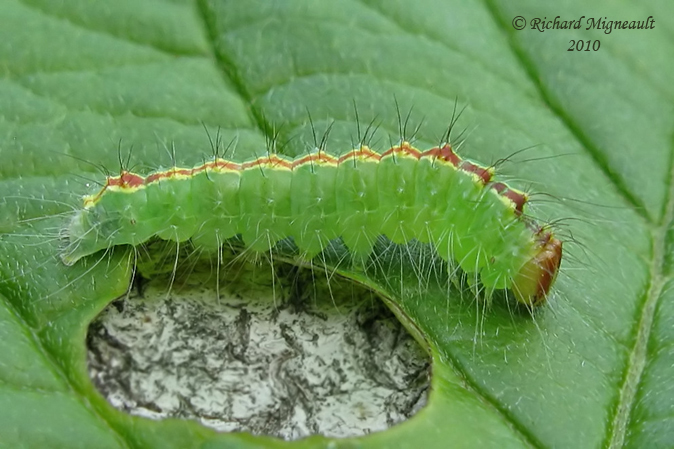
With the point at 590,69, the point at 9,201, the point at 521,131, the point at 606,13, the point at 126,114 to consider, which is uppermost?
the point at 606,13

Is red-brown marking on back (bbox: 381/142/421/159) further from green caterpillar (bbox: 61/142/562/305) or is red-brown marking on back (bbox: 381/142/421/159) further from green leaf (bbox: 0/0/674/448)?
green leaf (bbox: 0/0/674/448)

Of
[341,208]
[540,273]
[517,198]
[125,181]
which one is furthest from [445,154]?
[125,181]

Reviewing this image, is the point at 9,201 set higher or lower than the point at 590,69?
lower

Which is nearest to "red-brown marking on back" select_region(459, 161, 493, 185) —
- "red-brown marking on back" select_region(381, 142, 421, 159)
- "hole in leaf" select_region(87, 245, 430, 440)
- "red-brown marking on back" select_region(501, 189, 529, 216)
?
"red-brown marking on back" select_region(501, 189, 529, 216)

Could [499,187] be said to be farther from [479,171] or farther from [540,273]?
[540,273]

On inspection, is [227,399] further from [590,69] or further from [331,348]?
[590,69]

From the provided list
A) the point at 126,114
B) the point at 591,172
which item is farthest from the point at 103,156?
the point at 591,172
